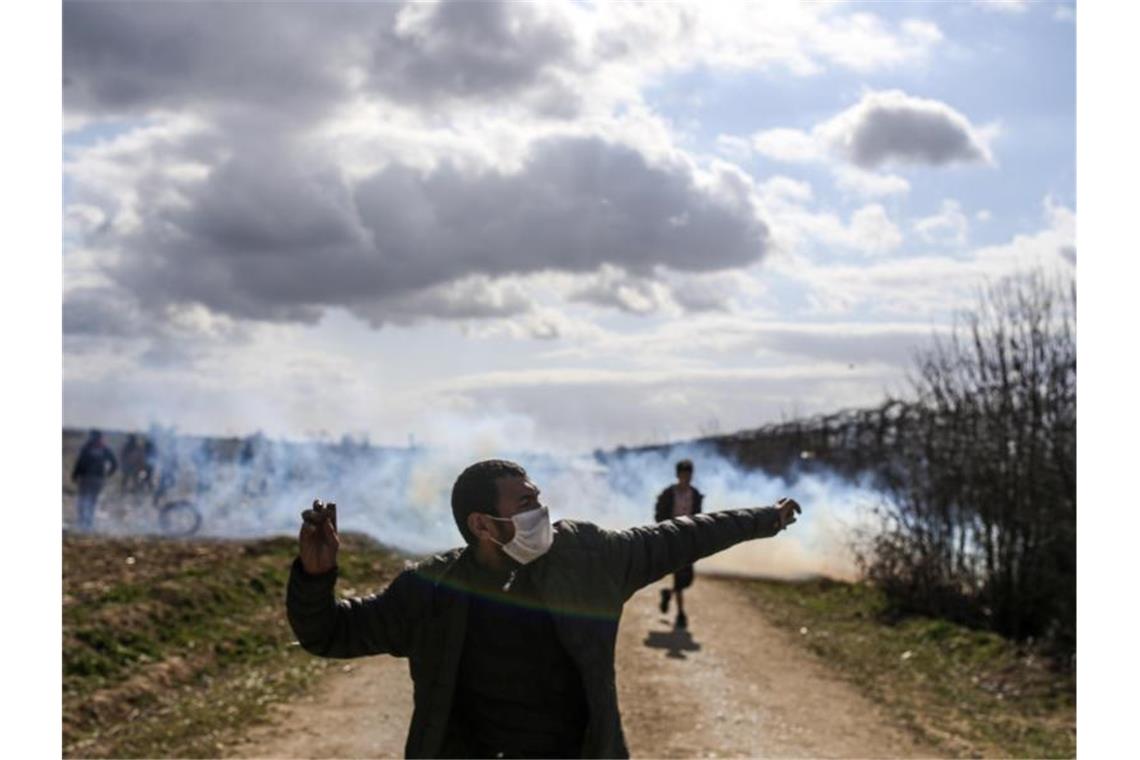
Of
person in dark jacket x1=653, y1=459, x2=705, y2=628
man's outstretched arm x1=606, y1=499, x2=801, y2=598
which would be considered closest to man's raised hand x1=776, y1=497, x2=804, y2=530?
man's outstretched arm x1=606, y1=499, x2=801, y2=598

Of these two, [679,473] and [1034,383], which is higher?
[1034,383]

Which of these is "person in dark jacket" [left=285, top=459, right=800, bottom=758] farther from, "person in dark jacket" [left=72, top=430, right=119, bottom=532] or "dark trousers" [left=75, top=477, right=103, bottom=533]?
"dark trousers" [left=75, top=477, right=103, bottom=533]

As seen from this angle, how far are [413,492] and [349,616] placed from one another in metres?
27.7

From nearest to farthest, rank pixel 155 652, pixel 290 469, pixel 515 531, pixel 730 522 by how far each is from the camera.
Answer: pixel 515 531 → pixel 730 522 → pixel 155 652 → pixel 290 469

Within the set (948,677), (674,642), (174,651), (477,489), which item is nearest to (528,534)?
(477,489)

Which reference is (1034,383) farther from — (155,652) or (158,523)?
(158,523)

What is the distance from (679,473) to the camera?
13.8m

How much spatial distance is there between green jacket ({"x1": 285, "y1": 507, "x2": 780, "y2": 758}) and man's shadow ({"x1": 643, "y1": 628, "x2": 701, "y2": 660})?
868cm

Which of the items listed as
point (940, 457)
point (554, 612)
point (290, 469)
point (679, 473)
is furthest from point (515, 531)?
point (290, 469)

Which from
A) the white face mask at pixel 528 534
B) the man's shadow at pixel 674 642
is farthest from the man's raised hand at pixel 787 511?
the man's shadow at pixel 674 642

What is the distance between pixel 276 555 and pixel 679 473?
27.8ft

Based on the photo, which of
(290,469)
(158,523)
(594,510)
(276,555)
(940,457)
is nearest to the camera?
(940,457)

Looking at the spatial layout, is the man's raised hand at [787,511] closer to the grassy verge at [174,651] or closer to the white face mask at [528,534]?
the white face mask at [528,534]

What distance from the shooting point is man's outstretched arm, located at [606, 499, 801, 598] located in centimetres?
457
